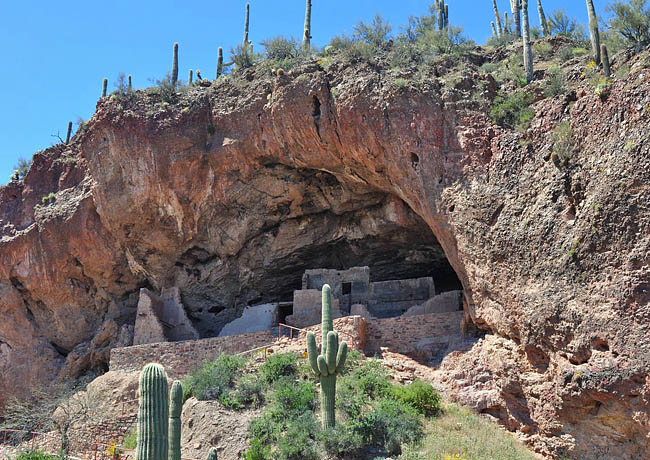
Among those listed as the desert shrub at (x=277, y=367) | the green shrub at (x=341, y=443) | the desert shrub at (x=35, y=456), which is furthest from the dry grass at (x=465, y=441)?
the desert shrub at (x=35, y=456)

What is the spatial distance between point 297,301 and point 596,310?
9953 millimetres

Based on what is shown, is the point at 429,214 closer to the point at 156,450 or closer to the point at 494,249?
the point at 494,249

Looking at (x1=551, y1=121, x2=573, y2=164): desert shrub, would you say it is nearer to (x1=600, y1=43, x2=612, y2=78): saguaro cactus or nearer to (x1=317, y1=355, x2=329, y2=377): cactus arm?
(x1=600, y1=43, x2=612, y2=78): saguaro cactus

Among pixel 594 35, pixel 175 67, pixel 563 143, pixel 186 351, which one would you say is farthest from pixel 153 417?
pixel 175 67

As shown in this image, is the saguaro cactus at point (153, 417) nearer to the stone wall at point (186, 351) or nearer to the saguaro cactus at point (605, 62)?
the stone wall at point (186, 351)

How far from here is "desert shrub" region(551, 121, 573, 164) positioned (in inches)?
613

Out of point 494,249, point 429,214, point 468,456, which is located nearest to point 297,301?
point 429,214

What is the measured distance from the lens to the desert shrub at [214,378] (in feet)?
56.6

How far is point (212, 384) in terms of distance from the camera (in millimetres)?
17406

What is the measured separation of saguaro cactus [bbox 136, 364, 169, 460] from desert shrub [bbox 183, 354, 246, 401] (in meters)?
5.95

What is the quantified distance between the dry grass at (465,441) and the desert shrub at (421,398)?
26 centimetres

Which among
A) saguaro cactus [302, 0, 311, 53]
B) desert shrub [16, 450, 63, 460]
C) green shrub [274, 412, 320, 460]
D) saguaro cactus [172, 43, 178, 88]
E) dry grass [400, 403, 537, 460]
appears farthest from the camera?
saguaro cactus [302, 0, 311, 53]

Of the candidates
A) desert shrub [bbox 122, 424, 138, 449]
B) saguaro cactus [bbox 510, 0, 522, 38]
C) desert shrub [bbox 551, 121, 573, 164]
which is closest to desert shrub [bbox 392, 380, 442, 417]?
desert shrub [bbox 551, 121, 573, 164]

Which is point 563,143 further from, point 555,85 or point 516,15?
point 516,15
